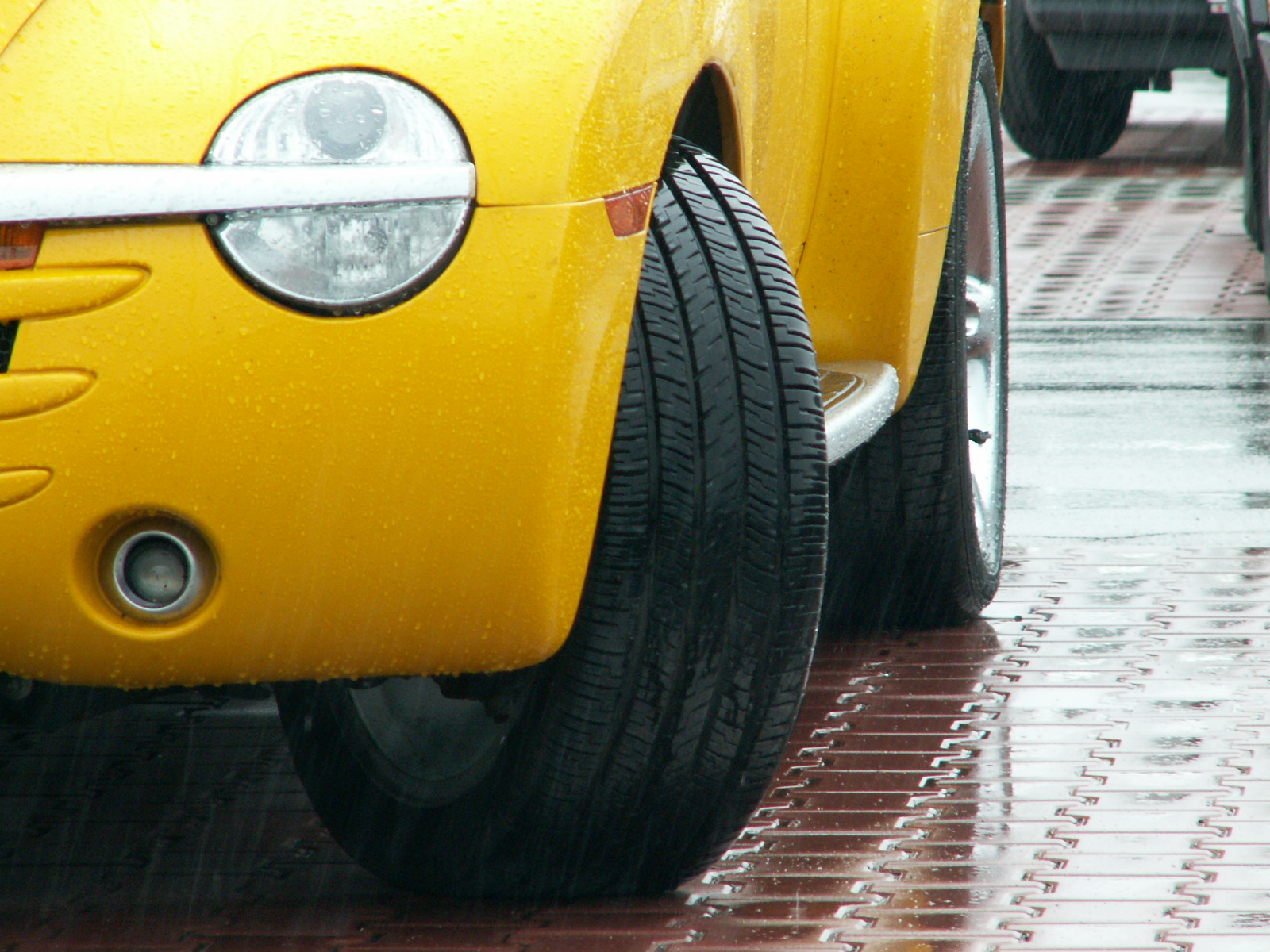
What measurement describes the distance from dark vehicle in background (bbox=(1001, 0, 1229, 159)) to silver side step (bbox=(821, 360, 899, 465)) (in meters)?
10.3

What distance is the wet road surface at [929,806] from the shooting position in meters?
2.66

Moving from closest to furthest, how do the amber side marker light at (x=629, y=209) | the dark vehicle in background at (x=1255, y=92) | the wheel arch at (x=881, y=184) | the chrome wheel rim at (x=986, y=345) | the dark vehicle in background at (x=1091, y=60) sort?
the amber side marker light at (x=629, y=209), the wheel arch at (x=881, y=184), the chrome wheel rim at (x=986, y=345), the dark vehicle in background at (x=1255, y=92), the dark vehicle in background at (x=1091, y=60)

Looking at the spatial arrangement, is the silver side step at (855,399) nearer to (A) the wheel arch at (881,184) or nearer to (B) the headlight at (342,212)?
(A) the wheel arch at (881,184)

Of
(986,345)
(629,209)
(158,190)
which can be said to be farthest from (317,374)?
(986,345)

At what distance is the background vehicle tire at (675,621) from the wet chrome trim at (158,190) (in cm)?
48

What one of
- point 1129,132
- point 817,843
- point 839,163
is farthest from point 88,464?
point 1129,132

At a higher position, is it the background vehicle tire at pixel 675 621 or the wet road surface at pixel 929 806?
the background vehicle tire at pixel 675 621

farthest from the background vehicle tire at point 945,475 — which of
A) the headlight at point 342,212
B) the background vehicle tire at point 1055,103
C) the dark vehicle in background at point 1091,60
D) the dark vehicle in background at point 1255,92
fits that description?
the background vehicle tire at point 1055,103

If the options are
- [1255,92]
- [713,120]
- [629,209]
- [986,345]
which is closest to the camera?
[629,209]

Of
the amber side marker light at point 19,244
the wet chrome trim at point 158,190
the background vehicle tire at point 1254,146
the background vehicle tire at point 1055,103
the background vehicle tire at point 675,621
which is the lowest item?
the background vehicle tire at point 1055,103

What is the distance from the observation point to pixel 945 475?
13.5 ft

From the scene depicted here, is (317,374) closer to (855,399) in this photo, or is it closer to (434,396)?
(434,396)

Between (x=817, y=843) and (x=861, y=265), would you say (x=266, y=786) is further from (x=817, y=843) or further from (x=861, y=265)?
(x=861, y=265)

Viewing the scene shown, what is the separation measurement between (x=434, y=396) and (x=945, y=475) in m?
2.16
